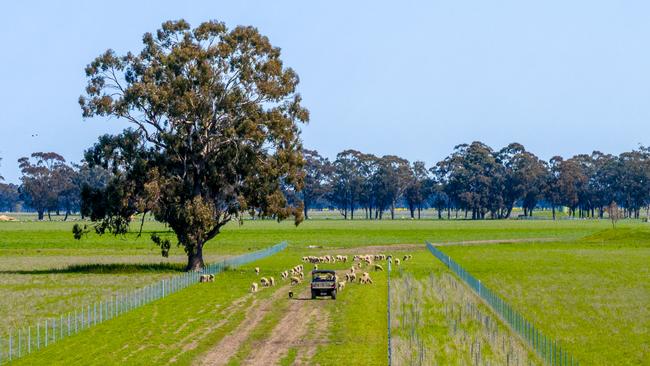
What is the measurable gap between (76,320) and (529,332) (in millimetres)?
22155

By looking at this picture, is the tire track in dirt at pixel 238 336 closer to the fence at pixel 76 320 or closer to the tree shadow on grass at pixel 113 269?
the fence at pixel 76 320

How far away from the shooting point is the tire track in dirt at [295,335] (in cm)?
3681

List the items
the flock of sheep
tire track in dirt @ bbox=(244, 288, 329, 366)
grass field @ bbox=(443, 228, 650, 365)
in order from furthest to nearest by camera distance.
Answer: the flock of sheep < grass field @ bbox=(443, 228, 650, 365) < tire track in dirt @ bbox=(244, 288, 329, 366)

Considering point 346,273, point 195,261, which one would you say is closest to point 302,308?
point 346,273

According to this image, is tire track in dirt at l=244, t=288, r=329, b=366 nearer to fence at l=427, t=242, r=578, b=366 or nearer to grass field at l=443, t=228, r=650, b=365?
fence at l=427, t=242, r=578, b=366

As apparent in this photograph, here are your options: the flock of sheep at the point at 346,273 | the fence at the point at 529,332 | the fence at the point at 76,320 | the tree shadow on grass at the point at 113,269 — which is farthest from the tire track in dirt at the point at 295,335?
the tree shadow on grass at the point at 113,269

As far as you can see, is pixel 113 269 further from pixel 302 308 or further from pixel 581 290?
pixel 581 290

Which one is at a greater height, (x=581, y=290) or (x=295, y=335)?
(x=581, y=290)

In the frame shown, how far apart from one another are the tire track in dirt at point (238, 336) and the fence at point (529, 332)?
12367 mm

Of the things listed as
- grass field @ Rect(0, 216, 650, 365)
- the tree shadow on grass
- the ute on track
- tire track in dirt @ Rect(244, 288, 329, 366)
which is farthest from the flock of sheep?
tire track in dirt @ Rect(244, 288, 329, 366)

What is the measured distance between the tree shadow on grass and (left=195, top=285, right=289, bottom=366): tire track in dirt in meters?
28.4

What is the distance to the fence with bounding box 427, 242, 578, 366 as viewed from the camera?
118ft

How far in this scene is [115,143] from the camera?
80.6 m

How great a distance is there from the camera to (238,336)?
4238 centimetres
